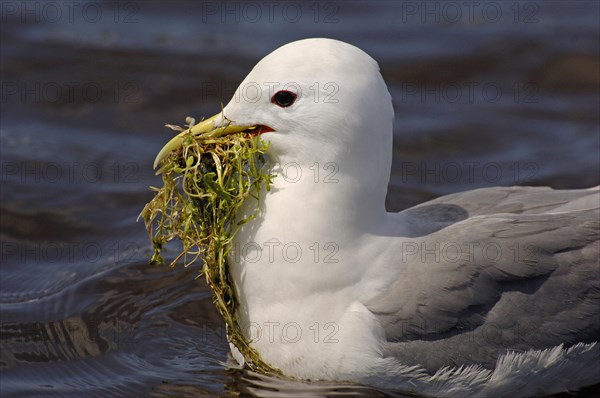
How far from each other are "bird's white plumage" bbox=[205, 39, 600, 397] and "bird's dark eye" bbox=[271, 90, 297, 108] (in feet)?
0.10

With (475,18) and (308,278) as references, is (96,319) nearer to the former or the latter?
(308,278)

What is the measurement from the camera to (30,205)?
8.52 m

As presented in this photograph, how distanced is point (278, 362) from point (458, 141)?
432 centimetres

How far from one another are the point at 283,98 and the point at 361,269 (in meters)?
1.03

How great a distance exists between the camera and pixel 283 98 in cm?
545

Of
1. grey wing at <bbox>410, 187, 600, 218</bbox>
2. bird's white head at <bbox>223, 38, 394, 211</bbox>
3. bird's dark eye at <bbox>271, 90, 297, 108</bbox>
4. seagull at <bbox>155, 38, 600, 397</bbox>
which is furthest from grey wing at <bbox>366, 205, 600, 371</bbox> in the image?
bird's dark eye at <bbox>271, 90, 297, 108</bbox>

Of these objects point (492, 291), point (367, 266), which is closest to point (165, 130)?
point (367, 266)

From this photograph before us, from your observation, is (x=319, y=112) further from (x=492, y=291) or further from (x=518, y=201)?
(x=518, y=201)

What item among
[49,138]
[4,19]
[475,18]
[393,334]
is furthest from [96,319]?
[475,18]

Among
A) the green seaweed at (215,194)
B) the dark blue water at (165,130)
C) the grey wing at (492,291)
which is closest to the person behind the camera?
the green seaweed at (215,194)

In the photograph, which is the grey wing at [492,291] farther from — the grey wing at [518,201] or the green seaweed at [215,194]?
the green seaweed at [215,194]

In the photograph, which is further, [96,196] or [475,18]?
[475,18]

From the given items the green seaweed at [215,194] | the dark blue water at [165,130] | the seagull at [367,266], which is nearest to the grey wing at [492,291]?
the seagull at [367,266]

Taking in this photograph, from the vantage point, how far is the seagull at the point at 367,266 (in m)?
5.48
